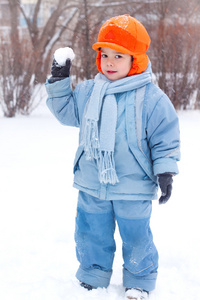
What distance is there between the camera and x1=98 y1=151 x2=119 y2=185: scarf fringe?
182cm

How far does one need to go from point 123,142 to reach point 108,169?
15 cm

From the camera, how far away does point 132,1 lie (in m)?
14.9

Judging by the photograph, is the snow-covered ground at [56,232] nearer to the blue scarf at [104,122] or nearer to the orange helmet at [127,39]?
the blue scarf at [104,122]

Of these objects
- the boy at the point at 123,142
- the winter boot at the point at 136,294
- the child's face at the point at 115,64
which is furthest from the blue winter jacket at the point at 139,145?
the winter boot at the point at 136,294

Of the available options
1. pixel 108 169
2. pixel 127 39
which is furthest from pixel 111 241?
pixel 127 39

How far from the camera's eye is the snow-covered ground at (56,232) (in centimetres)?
208

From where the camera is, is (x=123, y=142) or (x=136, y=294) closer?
(x=123, y=142)

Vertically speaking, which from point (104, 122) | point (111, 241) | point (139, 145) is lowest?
point (111, 241)

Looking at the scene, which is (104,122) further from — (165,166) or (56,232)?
(56,232)

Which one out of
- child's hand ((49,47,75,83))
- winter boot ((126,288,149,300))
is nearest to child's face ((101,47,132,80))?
child's hand ((49,47,75,83))

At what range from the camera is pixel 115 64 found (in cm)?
188

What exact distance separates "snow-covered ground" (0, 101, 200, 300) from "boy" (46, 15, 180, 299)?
0.26 meters

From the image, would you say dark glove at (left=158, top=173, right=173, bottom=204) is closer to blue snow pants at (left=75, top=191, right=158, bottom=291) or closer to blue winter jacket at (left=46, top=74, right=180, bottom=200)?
blue winter jacket at (left=46, top=74, right=180, bottom=200)

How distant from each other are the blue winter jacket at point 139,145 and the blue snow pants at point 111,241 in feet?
0.26
